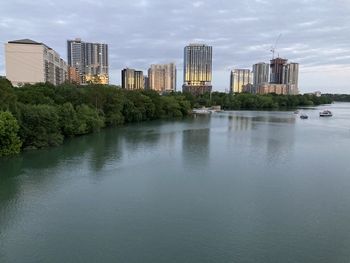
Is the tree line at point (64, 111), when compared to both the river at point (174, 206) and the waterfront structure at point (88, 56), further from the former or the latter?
the waterfront structure at point (88, 56)

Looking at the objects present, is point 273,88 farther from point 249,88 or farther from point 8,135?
point 8,135

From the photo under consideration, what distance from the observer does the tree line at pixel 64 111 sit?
61.4ft

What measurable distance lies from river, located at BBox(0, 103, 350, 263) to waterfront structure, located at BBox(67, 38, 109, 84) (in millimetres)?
83630

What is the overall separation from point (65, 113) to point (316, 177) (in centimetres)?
1571

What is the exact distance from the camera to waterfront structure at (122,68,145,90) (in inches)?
3962

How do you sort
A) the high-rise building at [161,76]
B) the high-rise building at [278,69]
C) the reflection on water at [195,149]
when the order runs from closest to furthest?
the reflection on water at [195,149] → the high-rise building at [161,76] → the high-rise building at [278,69]

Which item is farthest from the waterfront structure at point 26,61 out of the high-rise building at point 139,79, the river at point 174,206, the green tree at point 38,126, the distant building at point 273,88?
the distant building at point 273,88

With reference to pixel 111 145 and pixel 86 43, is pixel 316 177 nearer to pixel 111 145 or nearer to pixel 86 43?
pixel 111 145

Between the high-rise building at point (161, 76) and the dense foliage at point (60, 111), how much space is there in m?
75.4

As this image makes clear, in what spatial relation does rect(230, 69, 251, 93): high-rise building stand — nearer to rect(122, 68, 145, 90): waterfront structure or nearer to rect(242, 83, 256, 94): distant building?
rect(242, 83, 256, 94): distant building

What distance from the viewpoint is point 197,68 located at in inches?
4262

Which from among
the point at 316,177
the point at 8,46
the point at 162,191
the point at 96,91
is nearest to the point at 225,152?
the point at 316,177

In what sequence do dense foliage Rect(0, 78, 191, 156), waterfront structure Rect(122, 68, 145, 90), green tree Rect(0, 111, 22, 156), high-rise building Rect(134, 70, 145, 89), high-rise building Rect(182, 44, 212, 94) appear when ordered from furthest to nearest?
high-rise building Rect(182, 44, 212, 94), high-rise building Rect(134, 70, 145, 89), waterfront structure Rect(122, 68, 145, 90), dense foliage Rect(0, 78, 191, 156), green tree Rect(0, 111, 22, 156)

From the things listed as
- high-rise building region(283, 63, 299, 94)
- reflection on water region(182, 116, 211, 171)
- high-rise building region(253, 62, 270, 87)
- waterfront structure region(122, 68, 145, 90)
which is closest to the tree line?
reflection on water region(182, 116, 211, 171)
